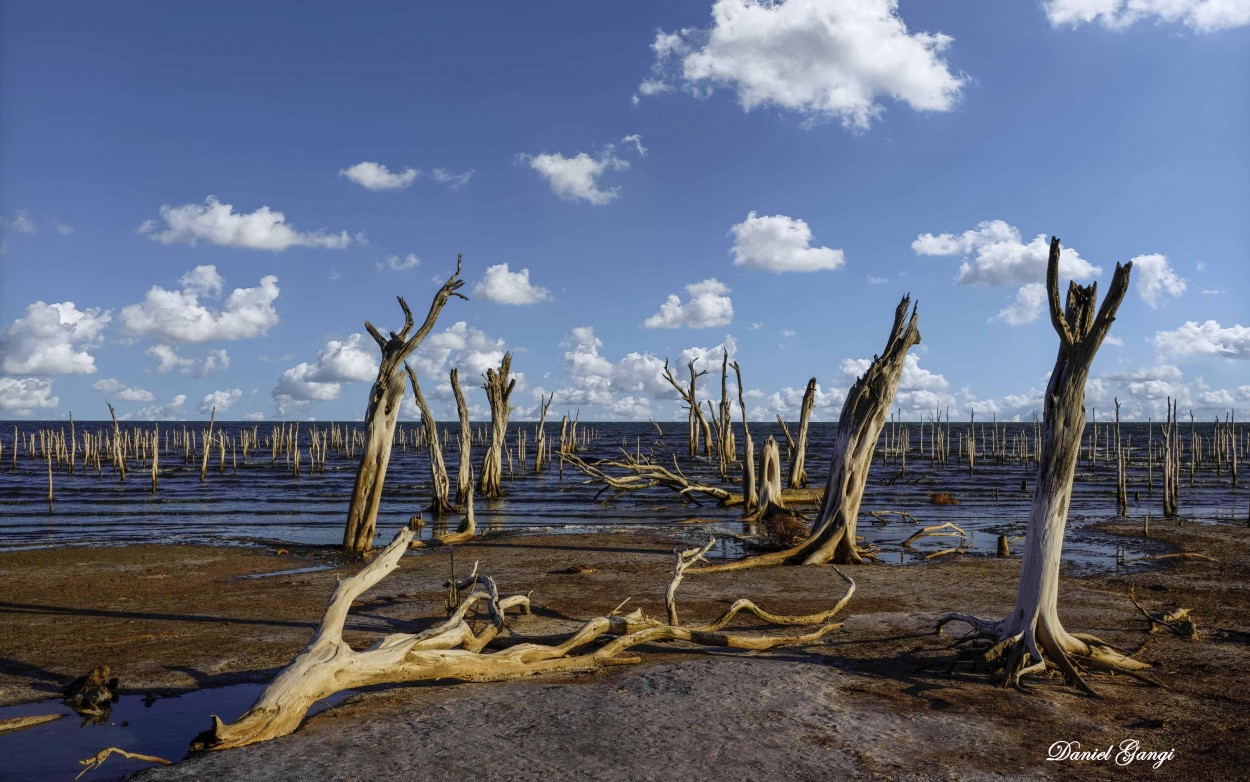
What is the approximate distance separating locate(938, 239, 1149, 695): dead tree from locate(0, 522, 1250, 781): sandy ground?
0.26 meters

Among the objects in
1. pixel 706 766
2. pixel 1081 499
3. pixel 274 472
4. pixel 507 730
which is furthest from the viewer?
pixel 274 472

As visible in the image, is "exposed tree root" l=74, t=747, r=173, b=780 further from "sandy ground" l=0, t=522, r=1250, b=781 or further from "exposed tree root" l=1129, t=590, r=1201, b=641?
"exposed tree root" l=1129, t=590, r=1201, b=641

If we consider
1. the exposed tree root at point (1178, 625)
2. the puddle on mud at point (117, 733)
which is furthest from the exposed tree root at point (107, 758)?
the exposed tree root at point (1178, 625)

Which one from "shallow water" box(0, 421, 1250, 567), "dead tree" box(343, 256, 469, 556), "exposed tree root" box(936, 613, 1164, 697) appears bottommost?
"shallow water" box(0, 421, 1250, 567)

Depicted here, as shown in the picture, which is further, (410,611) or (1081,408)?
(410,611)

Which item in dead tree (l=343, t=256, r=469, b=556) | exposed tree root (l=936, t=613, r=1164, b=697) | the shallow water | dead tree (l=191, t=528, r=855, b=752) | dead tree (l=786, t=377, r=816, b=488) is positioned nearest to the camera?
dead tree (l=191, t=528, r=855, b=752)

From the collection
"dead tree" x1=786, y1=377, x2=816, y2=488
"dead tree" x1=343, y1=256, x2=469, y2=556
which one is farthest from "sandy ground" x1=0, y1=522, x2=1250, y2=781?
"dead tree" x1=786, y1=377, x2=816, y2=488

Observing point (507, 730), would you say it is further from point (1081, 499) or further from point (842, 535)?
point (1081, 499)

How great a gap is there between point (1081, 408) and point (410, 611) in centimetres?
689

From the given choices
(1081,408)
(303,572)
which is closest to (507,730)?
(1081,408)

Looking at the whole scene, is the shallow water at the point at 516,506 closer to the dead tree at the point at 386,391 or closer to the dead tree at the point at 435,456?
the dead tree at the point at 435,456

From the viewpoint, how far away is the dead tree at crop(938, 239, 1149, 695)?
604cm

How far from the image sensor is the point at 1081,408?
608 cm

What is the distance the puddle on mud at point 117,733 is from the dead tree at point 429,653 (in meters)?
0.47
